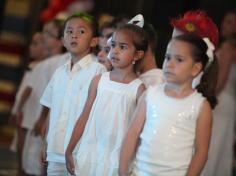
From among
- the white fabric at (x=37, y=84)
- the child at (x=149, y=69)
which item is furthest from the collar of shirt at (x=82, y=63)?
the white fabric at (x=37, y=84)

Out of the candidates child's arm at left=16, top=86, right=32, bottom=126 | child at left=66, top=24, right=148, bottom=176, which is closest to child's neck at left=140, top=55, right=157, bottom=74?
child at left=66, top=24, right=148, bottom=176

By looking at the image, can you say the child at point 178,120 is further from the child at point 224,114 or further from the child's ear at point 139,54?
the child at point 224,114

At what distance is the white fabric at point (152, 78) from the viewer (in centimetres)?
443

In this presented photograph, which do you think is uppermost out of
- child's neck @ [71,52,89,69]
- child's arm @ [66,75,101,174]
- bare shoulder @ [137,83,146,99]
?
child's neck @ [71,52,89,69]

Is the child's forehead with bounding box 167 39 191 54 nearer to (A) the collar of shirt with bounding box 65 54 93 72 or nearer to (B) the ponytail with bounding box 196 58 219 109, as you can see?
(B) the ponytail with bounding box 196 58 219 109

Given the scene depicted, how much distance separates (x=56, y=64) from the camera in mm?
6188

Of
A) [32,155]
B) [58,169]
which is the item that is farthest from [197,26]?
[32,155]

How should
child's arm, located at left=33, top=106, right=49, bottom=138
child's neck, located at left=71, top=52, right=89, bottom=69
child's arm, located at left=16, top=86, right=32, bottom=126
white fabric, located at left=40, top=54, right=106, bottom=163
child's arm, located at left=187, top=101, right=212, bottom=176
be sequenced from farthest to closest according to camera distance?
child's arm, located at left=16, top=86, right=32, bottom=126, child's arm, located at left=33, top=106, right=49, bottom=138, child's neck, located at left=71, top=52, right=89, bottom=69, white fabric, located at left=40, top=54, right=106, bottom=163, child's arm, located at left=187, top=101, right=212, bottom=176

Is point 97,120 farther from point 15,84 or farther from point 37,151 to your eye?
point 15,84

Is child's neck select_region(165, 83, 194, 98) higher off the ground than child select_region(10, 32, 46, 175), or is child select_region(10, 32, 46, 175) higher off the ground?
child's neck select_region(165, 83, 194, 98)

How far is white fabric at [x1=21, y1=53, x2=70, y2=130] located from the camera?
6.26 m

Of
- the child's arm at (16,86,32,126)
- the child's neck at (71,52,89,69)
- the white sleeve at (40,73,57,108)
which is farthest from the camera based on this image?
the child's arm at (16,86,32,126)

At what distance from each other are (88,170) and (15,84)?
6008 mm

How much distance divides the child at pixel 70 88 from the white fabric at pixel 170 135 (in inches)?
34.9
